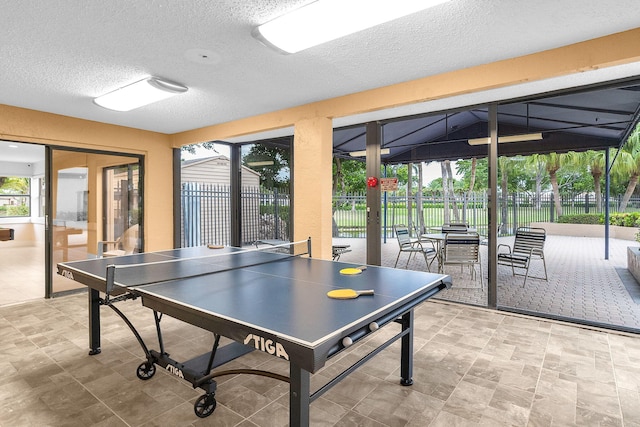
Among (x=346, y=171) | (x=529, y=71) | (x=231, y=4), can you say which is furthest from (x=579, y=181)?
(x=231, y=4)

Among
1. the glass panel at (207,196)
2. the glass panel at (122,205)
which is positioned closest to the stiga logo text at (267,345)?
the glass panel at (122,205)

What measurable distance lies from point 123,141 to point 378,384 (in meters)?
5.19

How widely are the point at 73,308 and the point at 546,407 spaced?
4.86m

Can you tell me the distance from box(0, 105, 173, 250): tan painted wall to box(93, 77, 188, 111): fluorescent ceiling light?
1.23 meters

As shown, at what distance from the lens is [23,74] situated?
3.25 m

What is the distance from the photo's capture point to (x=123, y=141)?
543 cm

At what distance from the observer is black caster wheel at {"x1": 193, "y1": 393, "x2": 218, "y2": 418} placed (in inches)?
80.0

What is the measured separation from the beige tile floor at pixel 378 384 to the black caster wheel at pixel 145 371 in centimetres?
4

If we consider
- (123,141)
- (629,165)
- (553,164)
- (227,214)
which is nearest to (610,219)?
(629,165)

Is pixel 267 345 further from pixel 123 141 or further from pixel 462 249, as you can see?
pixel 123 141

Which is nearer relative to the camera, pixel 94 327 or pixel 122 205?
pixel 94 327

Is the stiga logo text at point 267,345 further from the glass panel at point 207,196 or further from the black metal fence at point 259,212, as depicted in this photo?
the glass panel at point 207,196

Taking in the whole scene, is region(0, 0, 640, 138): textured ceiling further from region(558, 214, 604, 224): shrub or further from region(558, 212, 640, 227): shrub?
region(558, 214, 604, 224): shrub

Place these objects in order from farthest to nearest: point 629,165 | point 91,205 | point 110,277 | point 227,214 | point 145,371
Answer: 1. point 629,165
2. point 227,214
3. point 91,205
4. point 145,371
5. point 110,277
